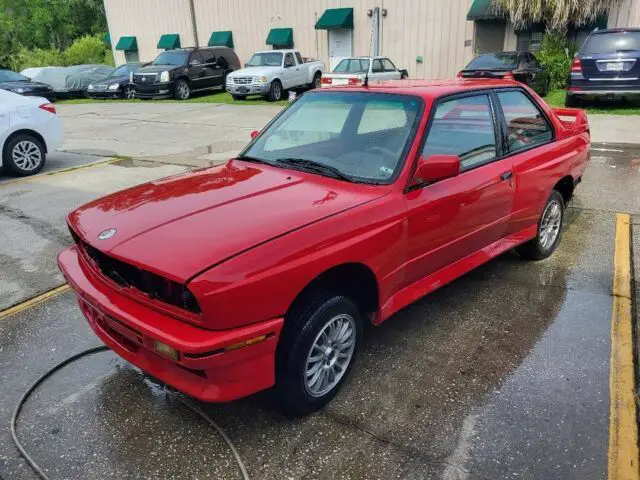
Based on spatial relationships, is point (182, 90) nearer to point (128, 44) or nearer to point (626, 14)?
point (128, 44)

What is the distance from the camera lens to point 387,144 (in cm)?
331

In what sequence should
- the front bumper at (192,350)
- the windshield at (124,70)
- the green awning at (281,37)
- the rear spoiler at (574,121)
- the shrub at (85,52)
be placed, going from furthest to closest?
the shrub at (85,52), the green awning at (281,37), the windshield at (124,70), the rear spoiler at (574,121), the front bumper at (192,350)

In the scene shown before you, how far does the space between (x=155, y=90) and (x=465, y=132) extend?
728 inches

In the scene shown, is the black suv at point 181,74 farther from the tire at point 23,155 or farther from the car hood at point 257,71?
the tire at point 23,155

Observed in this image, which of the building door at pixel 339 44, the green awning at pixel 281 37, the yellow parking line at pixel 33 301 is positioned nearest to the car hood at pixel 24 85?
the green awning at pixel 281 37

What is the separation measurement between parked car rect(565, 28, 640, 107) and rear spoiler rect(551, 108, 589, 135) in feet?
27.9

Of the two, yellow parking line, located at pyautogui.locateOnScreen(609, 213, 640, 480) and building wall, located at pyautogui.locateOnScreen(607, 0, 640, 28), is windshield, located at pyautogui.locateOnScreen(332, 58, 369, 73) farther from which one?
yellow parking line, located at pyautogui.locateOnScreen(609, 213, 640, 480)

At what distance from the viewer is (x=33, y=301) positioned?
13.6 ft

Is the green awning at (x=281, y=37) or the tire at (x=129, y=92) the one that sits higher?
the green awning at (x=281, y=37)

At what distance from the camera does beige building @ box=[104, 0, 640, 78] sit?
66.8 feet

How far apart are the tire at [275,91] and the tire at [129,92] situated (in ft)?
20.0

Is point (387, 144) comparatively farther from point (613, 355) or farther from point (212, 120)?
point (212, 120)

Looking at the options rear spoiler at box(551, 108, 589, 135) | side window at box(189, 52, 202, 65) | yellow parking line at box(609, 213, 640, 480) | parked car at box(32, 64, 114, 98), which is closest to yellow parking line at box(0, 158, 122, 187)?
rear spoiler at box(551, 108, 589, 135)

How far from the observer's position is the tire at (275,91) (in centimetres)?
1853
